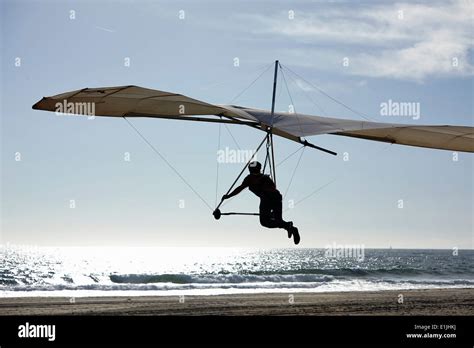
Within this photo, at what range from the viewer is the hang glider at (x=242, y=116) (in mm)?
10406

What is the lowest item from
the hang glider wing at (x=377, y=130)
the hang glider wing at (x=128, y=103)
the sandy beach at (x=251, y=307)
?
the sandy beach at (x=251, y=307)

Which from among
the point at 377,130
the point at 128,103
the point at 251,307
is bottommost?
the point at 251,307

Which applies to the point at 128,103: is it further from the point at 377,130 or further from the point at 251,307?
the point at 251,307

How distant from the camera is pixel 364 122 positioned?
11484 mm

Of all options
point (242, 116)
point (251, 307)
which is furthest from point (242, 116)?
point (251, 307)

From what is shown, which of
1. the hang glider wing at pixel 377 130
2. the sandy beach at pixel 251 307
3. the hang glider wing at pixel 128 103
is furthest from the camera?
the sandy beach at pixel 251 307

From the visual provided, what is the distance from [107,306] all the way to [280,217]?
845 cm

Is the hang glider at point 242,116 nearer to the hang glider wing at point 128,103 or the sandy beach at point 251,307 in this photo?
the hang glider wing at point 128,103

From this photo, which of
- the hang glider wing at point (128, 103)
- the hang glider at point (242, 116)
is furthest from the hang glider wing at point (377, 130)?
the hang glider wing at point (128, 103)

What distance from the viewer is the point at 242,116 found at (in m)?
10.8

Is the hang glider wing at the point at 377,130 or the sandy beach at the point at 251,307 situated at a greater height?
the hang glider wing at the point at 377,130

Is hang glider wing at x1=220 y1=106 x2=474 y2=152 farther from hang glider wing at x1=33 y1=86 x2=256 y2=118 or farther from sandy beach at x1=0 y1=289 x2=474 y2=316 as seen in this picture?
sandy beach at x1=0 y1=289 x2=474 y2=316

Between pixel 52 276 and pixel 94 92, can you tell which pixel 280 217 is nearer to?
pixel 94 92

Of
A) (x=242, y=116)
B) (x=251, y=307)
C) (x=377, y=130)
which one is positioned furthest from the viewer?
(x=251, y=307)
